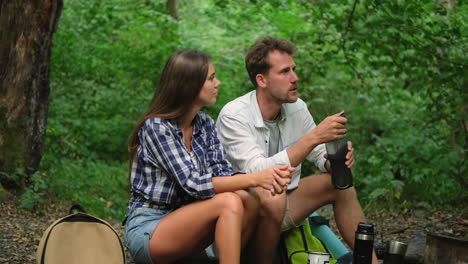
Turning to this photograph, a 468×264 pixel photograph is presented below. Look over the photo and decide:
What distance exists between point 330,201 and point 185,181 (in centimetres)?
102

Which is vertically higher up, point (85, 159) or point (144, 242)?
point (144, 242)

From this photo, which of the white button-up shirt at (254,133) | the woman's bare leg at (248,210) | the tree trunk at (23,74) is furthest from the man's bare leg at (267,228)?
the tree trunk at (23,74)

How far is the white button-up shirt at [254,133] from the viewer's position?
3582 mm

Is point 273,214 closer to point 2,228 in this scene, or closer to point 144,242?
A: point 144,242

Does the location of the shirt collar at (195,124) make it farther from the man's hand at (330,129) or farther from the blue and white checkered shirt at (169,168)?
the man's hand at (330,129)

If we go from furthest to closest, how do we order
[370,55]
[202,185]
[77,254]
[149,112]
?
[370,55] → [149,112] → [202,185] → [77,254]

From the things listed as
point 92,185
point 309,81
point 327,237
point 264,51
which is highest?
point 264,51

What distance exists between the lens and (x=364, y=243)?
2990mm

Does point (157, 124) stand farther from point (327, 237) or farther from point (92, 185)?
point (92, 185)

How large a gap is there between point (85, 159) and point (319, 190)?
611cm

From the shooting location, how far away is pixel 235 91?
9680 millimetres

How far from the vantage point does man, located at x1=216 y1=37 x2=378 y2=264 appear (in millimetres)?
3393

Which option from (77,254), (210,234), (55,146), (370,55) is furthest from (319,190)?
(55,146)

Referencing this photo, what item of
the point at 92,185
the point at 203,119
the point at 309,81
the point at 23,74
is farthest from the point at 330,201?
the point at 309,81
